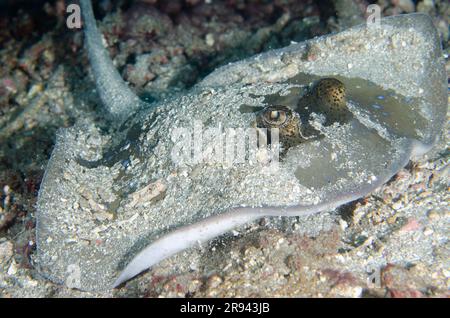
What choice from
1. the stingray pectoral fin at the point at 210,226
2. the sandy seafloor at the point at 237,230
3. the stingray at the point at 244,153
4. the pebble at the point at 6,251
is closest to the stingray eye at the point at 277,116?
the stingray at the point at 244,153

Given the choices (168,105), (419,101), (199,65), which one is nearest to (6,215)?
(168,105)

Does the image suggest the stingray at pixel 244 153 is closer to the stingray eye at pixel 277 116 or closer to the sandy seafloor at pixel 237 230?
the stingray eye at pixel 277 116

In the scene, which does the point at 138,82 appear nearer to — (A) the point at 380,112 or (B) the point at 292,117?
(B) the point at 292,117

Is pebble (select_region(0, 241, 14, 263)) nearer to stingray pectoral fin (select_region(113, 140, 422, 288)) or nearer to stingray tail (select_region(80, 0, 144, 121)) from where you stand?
stingray pectoral fin (select_region(113, 140, 422, 288))

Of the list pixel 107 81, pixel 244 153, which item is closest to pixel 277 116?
pixel 244 153

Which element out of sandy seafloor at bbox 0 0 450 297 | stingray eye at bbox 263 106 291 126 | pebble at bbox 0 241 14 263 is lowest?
pebble at bbox 0 241 14 263

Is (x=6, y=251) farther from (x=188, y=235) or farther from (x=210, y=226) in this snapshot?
(x=210, y=226)

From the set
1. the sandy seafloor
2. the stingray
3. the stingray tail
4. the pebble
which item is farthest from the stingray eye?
the pebble
